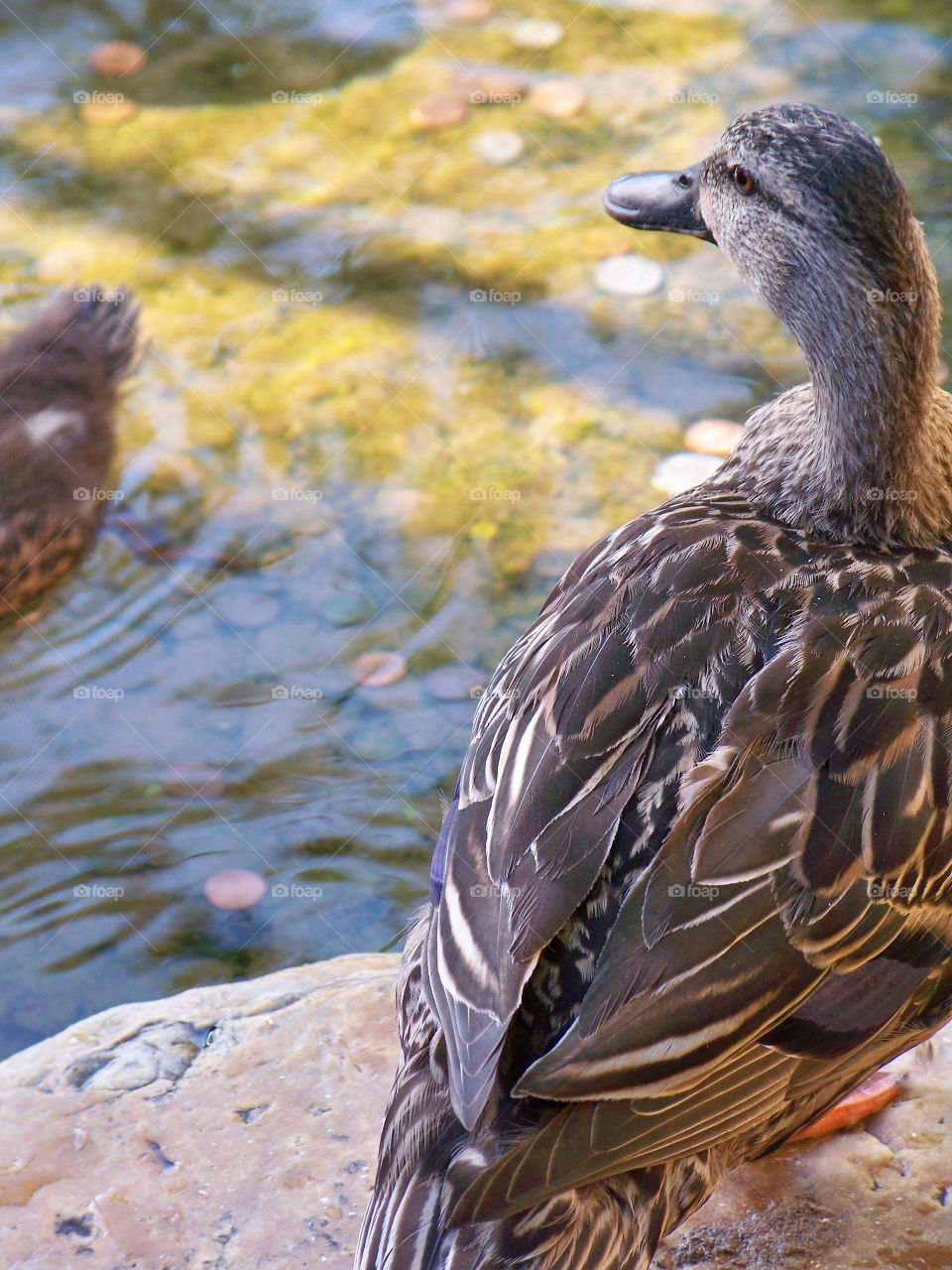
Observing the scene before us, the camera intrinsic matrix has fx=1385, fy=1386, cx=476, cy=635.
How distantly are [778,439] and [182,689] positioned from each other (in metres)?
2.30

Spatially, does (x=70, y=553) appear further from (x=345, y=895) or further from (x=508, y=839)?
(x=508, y=839)

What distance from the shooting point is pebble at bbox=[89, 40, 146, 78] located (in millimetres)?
6660

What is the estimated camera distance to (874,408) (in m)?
2.88

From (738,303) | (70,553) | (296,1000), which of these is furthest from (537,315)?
(296,1000)

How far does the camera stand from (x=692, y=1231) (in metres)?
2.59
